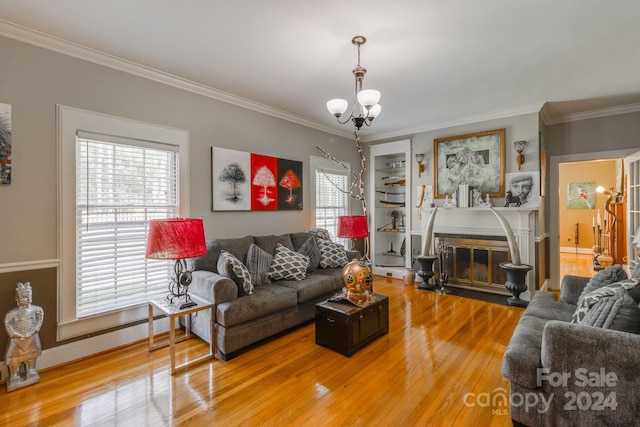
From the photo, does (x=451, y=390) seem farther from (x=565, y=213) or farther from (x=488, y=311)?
(x=565, y=213)

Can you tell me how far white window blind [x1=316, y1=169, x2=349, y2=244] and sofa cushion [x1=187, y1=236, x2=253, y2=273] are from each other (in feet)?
5.76

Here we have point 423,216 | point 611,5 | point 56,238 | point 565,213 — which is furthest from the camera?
point 565,213

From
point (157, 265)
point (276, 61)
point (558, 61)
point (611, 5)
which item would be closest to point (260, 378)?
point (157, 265)

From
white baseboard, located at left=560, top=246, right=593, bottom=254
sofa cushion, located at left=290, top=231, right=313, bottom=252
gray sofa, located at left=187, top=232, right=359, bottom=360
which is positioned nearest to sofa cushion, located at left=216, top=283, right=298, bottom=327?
gray sofa, located at left=187, top=232, right=359, bottom=360

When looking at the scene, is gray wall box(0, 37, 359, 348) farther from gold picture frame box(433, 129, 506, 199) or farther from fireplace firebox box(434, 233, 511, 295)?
fireplace firebox box(434, 233, 511, 295)

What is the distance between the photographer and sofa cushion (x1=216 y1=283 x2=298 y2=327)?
2605 mm

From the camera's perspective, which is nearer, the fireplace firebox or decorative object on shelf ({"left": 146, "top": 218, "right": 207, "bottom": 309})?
decorative object on shelf ({"left": 146, "top": 218, "right": 207, "bottom": 309})

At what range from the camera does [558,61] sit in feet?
9.67

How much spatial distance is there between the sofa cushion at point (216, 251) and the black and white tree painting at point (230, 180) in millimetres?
474

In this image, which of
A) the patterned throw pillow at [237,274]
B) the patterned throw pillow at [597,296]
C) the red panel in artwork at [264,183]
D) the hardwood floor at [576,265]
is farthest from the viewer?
the hardwood floor at [576,265]

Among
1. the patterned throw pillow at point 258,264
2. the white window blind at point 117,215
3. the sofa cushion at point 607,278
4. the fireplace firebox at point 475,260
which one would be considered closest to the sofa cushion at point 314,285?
the patterned throw pillow at point 258,264

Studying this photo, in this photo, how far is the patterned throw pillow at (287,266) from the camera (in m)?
3.47

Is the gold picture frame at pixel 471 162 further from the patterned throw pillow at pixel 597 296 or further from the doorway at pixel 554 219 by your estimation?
the patterned throw pillow at pixel 597 296

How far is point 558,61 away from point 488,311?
2860mm
